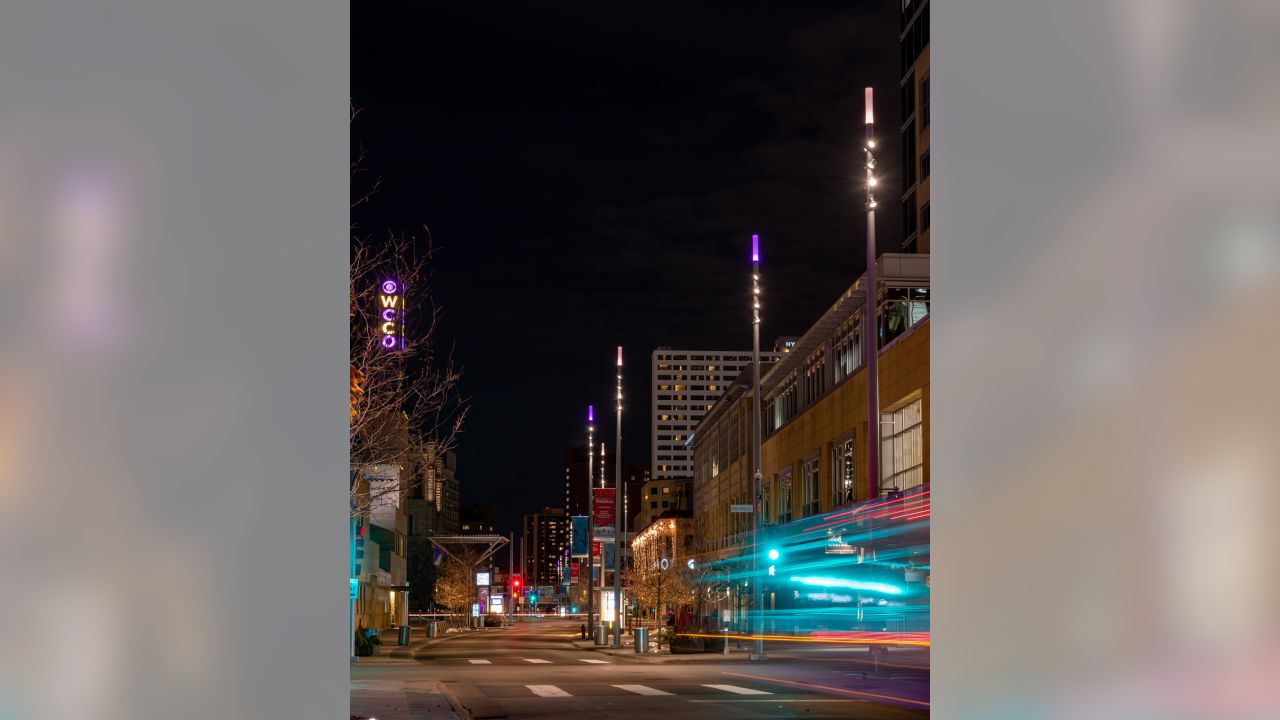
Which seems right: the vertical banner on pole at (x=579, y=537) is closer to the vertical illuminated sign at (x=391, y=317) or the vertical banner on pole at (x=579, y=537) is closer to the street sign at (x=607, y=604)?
the street sign at (x=607, y=604)

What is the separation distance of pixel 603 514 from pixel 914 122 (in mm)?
30671

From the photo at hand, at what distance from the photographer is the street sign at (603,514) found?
64688mm

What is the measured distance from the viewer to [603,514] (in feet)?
214

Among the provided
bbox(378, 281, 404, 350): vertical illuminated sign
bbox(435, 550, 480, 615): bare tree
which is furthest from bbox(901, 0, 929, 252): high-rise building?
bbox(435, 550, 480, 615): bare tree

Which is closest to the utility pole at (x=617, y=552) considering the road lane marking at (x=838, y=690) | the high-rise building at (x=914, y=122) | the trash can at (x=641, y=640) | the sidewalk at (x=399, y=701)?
the trash can at (x=641, y=640)

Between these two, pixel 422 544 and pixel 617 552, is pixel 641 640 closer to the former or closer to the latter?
pixel 617 552

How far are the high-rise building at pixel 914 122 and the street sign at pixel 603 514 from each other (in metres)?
23.4

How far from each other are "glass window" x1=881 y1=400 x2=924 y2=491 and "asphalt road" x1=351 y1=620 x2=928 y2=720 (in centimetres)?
991
